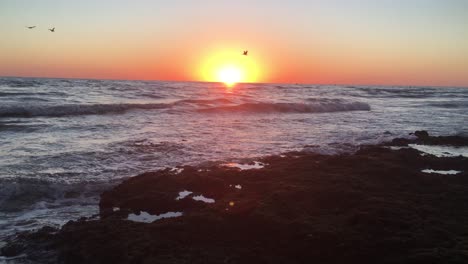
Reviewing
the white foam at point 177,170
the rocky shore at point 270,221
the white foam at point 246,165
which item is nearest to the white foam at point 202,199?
the rocky shore at point 270,221

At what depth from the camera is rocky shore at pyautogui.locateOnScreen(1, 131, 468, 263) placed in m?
5.70

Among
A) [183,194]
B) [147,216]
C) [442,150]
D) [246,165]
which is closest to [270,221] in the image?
[147,216]

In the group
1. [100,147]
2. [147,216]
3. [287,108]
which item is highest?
[287,108]

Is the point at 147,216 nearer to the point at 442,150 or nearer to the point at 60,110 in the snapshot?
the point at 442,150

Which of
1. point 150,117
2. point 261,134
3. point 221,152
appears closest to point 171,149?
point 221,152

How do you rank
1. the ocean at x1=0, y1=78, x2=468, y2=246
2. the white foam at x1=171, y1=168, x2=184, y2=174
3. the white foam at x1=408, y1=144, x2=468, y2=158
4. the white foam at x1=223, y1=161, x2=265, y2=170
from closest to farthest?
the ocean at x1=0, y1=78, x2=468, y2=246
the white foam at x1=171, y1=168, x2=184, y2=174
the white foam at x1=223, y1=161, x2=265, y2=170
the white foam at x1=408, y1=144, x2=468, y2=158

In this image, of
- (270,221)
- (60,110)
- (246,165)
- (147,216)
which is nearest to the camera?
(270,221)

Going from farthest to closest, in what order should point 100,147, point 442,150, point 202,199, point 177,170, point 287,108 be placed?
point 287,108
point 442,150
point 100,147
point 177,170
point 202,199

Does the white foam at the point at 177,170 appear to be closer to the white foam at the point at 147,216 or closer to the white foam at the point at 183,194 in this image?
the white foam at the point at 183,194

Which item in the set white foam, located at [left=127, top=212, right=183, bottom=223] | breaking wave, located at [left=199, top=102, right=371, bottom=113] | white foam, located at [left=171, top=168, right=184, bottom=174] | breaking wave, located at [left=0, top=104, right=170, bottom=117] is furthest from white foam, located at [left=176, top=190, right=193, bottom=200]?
breaking wave, located at [left=199, top=102, right=371, bottom=113]

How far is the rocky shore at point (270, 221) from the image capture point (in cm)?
570

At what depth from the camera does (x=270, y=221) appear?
674 cm

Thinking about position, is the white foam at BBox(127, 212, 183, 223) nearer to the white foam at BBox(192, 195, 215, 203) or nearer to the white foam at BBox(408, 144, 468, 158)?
the white foam at BBox(192, 195, 215, 203)

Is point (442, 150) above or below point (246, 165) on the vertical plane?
above
